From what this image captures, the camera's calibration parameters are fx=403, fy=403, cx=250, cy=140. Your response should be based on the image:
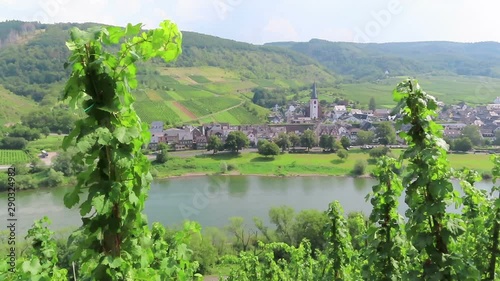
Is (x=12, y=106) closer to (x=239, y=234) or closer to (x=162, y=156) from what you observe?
(x=162, y=156)

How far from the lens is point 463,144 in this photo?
42.5m

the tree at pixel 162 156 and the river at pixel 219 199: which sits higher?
the tree at pixel 162 156

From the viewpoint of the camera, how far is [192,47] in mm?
121438

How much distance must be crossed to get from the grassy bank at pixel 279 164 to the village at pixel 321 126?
15.5 ft

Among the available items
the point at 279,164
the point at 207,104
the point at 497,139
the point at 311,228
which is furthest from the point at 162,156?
the point at 497,139

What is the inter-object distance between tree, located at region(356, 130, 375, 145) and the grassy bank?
4869 millimetres

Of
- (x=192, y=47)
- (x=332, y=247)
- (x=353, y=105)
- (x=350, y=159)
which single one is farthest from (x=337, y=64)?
(x=332, y=247)

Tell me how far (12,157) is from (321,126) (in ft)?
118

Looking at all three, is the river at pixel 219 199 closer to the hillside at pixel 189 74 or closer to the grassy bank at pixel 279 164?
the grassy bank at pixel 279 164

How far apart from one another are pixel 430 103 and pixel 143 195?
79.7 inches

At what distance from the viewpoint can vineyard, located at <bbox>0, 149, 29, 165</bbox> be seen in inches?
1510

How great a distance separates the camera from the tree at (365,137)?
48.1 metres

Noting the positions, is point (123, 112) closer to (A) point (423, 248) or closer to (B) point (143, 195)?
(B) point (143, 195)

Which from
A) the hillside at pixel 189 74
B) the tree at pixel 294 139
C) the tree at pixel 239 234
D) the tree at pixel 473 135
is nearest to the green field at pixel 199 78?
the hillside at pixel 189 74
